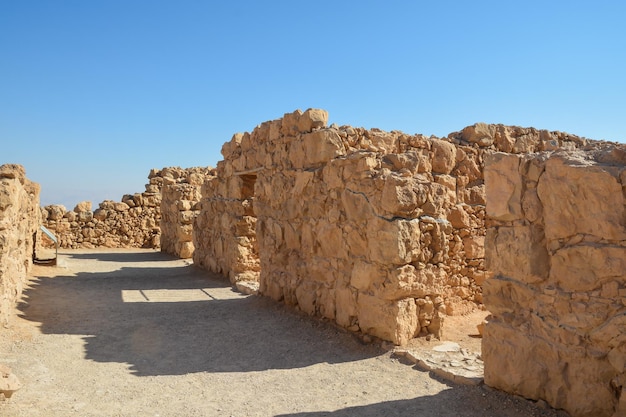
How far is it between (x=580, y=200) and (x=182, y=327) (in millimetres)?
4884

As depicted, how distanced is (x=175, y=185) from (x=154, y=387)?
34.9 ft

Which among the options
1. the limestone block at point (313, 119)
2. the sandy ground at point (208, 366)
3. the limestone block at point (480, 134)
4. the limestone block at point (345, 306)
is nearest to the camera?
the sandy ground at point (208, 366)

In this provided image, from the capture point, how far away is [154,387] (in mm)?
4152

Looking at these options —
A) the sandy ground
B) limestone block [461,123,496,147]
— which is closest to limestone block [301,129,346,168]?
the sandy ground

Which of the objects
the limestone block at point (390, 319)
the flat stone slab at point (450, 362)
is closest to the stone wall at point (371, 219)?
the limestone block at point (390, 319)

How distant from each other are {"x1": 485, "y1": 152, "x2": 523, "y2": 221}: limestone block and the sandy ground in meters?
1.34

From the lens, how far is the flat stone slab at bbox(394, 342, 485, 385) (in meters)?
4.02

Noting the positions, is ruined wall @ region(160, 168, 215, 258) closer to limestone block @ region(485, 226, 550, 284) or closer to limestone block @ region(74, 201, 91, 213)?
limestone block @ region(74, 201, 91, 213)

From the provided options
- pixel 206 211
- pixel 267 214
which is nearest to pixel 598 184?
pixel 267 214

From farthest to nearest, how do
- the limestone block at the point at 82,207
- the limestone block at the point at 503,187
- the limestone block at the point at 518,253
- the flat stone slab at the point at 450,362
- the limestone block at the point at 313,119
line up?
the limestone block at the point at 82,207
the limestone block at the point at 313,119
the flat stone slab at the point at 450,362
the limestone block at the point at 503,187
the limestone block at the point at 518,253

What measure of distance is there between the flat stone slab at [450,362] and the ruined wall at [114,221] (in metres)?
12.9

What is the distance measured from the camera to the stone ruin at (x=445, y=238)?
297cm

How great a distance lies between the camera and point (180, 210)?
13492 mm

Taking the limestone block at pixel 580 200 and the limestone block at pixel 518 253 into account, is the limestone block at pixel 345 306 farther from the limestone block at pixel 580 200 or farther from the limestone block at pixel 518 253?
the limestone block at pixel 580 200
